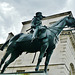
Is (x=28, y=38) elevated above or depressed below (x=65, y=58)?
below

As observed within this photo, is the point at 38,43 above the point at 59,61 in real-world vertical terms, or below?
below

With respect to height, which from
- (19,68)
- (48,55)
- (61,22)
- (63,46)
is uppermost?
(63,46)

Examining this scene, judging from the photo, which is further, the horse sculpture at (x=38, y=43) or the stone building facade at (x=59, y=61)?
the stone building facade at (x=59, y=61)

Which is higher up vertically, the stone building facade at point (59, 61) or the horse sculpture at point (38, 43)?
A: the stone building facade at point (59, 61)

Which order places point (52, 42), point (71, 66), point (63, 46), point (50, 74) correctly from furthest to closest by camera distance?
1. point (71, 66)
2. point (63, 46)
3. point (50, 74)
4. point (52, 42)

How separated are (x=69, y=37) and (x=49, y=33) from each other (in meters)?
12.9

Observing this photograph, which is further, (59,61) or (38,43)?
(59,61)

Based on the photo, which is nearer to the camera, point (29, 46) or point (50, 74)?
point (29, 46)

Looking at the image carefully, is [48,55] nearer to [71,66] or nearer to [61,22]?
[61,22]

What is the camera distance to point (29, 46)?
6.04 m

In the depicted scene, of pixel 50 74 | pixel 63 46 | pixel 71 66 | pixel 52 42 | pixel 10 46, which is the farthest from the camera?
pixel 71 66

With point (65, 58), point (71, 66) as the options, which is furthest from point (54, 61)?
point (71, 66)

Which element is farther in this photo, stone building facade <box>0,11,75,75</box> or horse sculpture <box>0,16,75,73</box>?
stone building facade <box>0,11,75,75</box>

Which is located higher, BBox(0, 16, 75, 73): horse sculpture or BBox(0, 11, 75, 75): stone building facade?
BBox(0, 11, 75, 75): stone building facade
